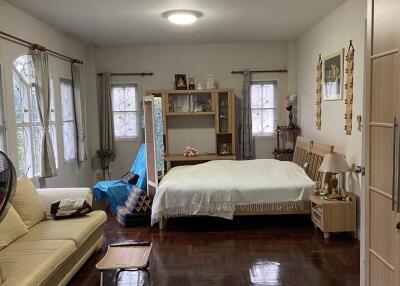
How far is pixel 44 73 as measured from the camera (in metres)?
4.49

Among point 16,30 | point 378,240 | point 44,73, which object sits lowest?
point 378,240

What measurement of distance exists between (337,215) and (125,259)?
2.34 m

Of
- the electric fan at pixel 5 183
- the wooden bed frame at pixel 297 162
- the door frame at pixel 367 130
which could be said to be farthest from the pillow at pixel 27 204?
the door frame at pixel 367 130

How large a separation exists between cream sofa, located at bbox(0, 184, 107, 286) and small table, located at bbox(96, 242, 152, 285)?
0.31 m

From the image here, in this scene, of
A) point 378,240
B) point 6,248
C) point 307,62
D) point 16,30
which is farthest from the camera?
point 307,62

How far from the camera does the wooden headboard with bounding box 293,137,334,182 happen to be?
4618mm

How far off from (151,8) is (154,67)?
2.48 metres

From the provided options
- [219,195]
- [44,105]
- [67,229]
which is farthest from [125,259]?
[44,105]

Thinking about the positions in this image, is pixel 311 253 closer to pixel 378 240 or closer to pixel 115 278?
pixel 378 240

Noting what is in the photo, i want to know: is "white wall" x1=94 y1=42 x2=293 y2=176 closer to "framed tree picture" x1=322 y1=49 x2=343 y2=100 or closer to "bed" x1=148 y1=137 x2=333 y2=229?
"framed tree picture" x1=322 y1=49 x2=343 y2=100

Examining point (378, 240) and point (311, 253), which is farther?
point (311, 253)

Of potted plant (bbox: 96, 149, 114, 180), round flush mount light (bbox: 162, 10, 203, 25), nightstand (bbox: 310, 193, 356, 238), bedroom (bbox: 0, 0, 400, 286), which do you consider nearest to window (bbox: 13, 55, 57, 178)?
bedroom (bbox: 0, 0, 400, 286)

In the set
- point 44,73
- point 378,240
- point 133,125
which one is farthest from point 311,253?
point 133,125

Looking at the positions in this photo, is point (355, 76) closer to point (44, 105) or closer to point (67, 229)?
point (67, 229)
